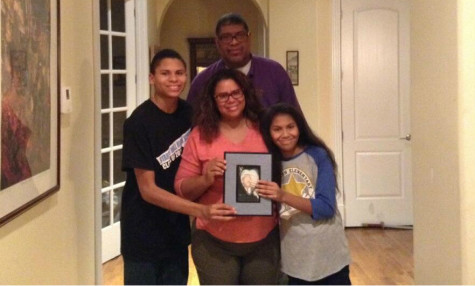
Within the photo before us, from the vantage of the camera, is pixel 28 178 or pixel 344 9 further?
pixel 344 9

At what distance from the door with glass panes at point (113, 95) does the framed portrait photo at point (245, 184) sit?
256cm

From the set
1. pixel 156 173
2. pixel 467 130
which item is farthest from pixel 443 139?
pixel 156 173

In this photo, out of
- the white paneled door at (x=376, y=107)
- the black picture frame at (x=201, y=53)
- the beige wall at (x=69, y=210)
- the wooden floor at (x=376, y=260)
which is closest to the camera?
the beige wall at (x=69, y=210)

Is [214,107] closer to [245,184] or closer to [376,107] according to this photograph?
[245,184]

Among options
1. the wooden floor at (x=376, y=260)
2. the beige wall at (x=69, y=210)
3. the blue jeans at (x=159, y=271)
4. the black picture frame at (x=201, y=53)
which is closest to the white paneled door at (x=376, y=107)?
the wooden floor at (x=376, y=260)

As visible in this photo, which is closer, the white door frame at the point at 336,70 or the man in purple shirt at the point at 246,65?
the man in purple shirt at the point at 246,65

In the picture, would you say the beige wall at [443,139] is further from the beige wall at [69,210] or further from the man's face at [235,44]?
the beige wall at [69,210]

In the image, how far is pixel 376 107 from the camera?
5105mm

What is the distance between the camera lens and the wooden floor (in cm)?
378

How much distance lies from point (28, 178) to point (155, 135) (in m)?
0.47

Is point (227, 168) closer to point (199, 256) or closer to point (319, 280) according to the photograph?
point (199, 256)

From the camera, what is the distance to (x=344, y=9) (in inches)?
199

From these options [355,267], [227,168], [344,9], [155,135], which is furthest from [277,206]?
[344,9]

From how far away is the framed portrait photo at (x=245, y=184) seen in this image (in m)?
1.81
